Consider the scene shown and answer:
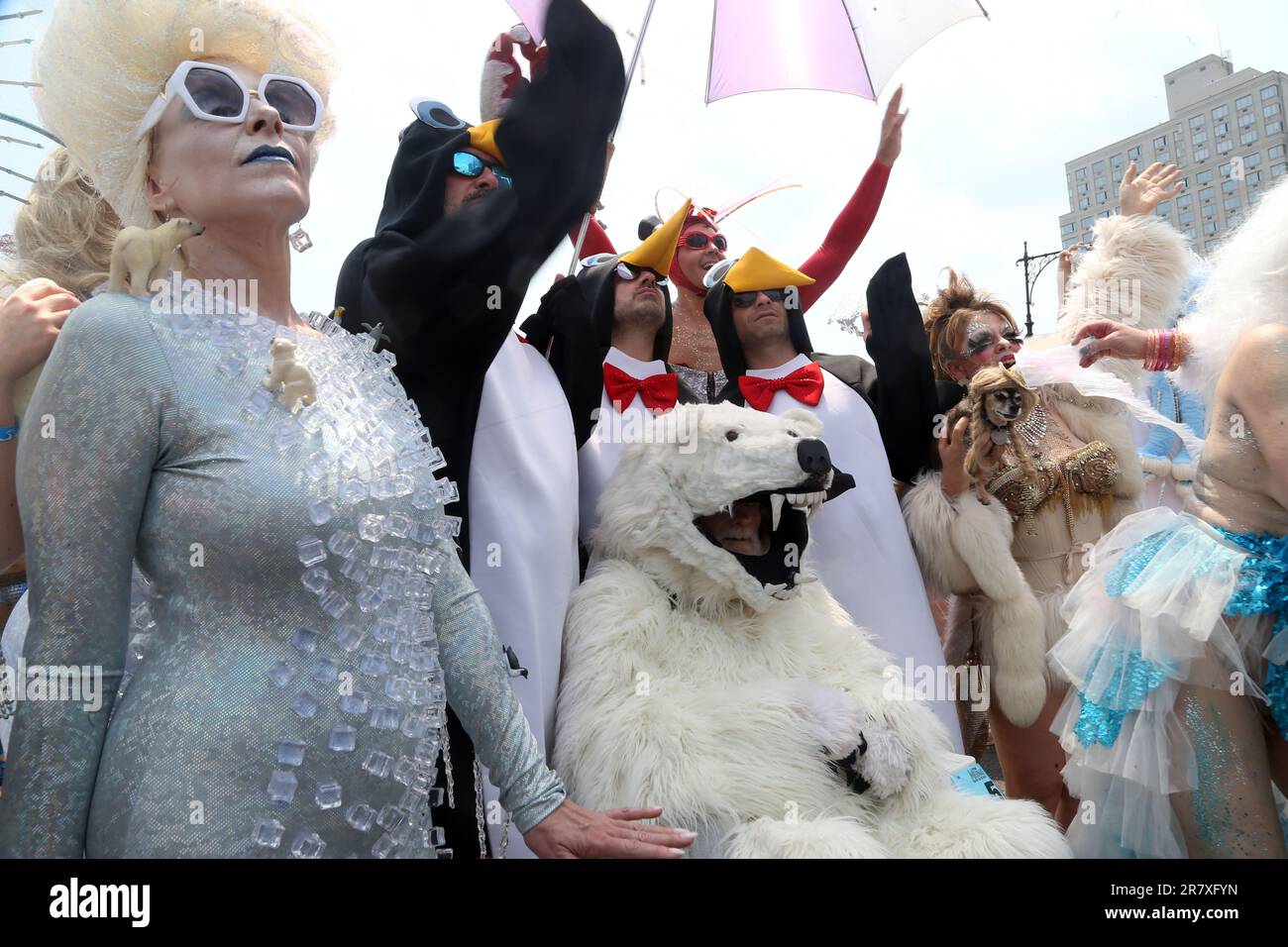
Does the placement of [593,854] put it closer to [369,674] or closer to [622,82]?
[369,674]

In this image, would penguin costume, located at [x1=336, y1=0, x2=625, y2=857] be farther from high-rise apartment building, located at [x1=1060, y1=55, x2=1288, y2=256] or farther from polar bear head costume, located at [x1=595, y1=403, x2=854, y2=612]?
high-rise apartment building, located at [x1=1060, y1=55, x2=1288, y2=256]

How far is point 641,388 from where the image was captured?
2740 mm

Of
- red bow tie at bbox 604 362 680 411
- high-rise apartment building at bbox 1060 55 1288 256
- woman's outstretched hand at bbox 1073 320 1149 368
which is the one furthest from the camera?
high-rise apartment building at bbox 1060 55 1288 256

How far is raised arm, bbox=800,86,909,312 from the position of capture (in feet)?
11.0

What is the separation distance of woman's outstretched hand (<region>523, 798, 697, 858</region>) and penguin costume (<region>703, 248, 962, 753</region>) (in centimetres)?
115

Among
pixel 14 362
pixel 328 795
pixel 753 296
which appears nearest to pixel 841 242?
pixel 753 296

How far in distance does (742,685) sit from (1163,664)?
3.63 feet

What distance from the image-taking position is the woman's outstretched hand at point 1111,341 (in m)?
2.80

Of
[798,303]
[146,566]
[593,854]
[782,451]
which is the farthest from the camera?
[798,303]

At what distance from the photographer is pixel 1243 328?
2469 mm

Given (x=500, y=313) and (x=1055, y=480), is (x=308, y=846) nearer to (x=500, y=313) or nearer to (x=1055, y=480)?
(x=500, y=313)

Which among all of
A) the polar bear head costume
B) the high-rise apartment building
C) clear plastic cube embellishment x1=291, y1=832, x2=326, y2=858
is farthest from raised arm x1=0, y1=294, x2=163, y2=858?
the high-rise apartment building
